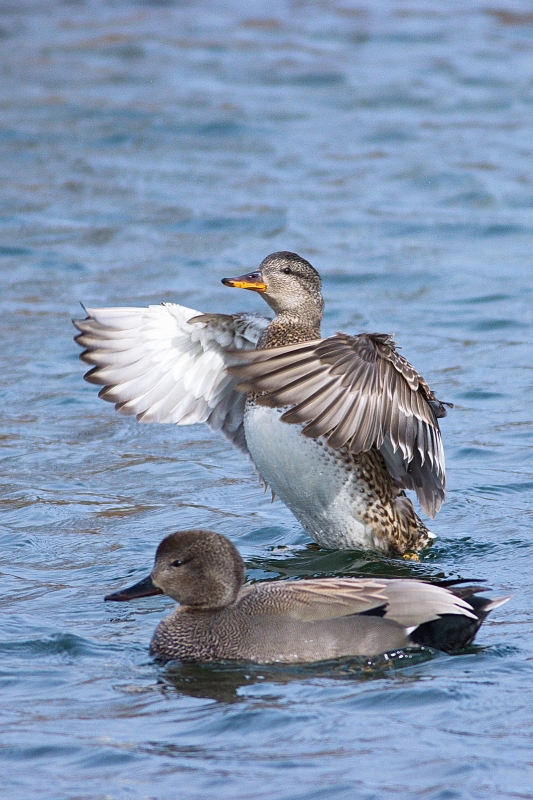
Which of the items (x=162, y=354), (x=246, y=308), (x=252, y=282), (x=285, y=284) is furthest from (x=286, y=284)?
(x=246, y=308)

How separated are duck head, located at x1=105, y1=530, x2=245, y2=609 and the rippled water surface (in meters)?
0.28

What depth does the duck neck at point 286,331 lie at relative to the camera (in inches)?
276

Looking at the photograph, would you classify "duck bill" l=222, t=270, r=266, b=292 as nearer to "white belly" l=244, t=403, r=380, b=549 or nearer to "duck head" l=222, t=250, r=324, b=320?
"duck head" l=222, t=250, r=324, b=320

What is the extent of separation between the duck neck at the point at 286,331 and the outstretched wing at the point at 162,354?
15cm

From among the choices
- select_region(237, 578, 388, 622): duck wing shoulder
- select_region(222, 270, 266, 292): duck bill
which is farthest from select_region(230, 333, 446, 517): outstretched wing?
select_region(222, 270, 266, 292): duck bill

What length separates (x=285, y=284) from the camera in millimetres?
7145

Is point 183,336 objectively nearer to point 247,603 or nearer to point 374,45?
point 247,603

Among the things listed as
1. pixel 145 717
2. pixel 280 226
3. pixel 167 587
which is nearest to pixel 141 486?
pixel 167 587

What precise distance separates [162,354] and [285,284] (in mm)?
753

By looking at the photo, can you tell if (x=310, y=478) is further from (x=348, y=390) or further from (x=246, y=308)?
(x=246, y=308)

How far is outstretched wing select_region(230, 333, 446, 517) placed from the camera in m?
5.74

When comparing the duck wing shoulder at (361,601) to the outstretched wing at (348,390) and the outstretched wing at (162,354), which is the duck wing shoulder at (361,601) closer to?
the outstretched wing at (348,390)

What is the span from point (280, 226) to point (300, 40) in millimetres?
7368

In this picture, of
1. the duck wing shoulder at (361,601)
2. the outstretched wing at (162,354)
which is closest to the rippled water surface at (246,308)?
the duck wing shoulder at (361,601)
